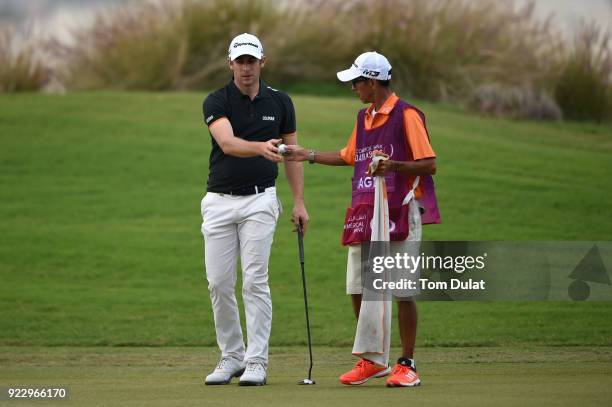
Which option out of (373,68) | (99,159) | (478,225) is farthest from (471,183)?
(373,68)

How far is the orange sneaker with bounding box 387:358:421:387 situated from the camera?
756 centimetres

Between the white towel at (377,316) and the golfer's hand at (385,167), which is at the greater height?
the golfer's hand at (385,167)

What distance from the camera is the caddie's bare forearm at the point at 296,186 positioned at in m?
8.42

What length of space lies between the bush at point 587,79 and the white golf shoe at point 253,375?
1888 centimetres

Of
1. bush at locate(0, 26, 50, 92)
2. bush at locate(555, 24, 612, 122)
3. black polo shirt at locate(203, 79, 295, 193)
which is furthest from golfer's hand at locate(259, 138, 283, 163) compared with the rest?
bush at locate(0, 26, 50, 92)

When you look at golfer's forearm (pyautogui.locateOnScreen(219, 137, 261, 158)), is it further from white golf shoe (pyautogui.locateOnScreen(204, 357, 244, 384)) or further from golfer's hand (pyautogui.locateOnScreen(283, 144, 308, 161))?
white golf shoe (pyautogui.locateOnScreen(204, 357, 244, 384))

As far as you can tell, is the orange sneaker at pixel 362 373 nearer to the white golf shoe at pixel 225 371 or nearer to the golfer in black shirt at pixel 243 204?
the golfer in black shirt at pixel 243 204

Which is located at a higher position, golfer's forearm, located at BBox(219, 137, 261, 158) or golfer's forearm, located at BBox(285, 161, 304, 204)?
golfer's forearm, located at BBox(219, 137, 261, 158)

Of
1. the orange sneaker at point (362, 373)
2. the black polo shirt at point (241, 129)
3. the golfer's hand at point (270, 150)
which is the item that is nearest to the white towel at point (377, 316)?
the orange sneaker at point (362, 373)

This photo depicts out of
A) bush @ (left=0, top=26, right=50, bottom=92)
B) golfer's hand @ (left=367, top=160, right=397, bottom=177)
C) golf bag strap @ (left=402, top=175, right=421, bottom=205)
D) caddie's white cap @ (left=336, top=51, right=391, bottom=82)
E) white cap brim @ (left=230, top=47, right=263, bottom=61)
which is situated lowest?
golf bag strap @ (left=402, top=175, right=421, bottom=205)

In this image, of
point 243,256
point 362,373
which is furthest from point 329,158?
point 362,373

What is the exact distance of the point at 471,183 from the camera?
20.4 m

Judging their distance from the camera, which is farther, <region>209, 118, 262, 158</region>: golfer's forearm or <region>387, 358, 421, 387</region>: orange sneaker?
<region>209, 118, 262, 158</region>: golfer's forearm

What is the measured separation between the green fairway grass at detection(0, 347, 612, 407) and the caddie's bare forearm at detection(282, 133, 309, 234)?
41.5 inches
